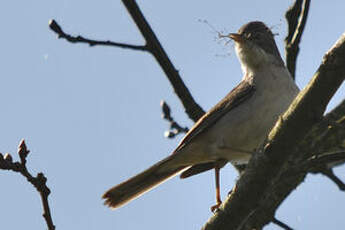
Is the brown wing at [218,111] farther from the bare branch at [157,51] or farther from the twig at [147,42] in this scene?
the twig at [147,42]

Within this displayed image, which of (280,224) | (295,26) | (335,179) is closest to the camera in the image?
(280,224)

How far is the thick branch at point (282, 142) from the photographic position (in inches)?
113

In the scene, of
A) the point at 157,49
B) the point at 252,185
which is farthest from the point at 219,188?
the point at 252,185

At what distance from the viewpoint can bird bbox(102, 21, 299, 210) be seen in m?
4.97

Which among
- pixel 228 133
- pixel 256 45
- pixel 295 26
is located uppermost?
pixel 256 45

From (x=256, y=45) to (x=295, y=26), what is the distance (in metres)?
0.91

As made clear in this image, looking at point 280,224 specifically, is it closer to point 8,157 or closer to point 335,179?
point 335,179

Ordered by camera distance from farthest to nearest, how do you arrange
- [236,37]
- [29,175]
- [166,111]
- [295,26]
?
[166,111]
[236,37]
[295,26]
[29,175]

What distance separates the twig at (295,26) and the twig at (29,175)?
9.03 feet

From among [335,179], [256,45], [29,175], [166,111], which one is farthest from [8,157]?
[256,45]

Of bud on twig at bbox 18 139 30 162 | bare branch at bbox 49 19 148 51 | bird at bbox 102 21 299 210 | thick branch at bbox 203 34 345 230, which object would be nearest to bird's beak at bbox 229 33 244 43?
bird at bbox 102 21 299 210

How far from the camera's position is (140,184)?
5164 millimetres

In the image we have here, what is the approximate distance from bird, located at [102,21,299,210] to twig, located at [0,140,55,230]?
193 cm

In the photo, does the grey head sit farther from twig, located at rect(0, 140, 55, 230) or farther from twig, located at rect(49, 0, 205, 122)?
twig, located at rect(0, 140, 55, 230)
